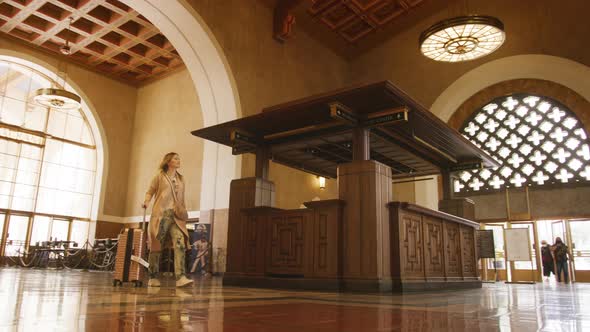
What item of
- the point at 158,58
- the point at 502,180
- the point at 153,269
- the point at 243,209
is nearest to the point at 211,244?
the point at 243,209

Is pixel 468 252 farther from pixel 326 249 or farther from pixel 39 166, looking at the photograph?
pixel 39 166

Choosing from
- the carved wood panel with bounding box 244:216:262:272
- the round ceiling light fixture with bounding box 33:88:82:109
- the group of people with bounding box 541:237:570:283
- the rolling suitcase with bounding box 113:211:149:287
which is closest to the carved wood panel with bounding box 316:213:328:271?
the carved wood panel with bounding box 244:216:262:272

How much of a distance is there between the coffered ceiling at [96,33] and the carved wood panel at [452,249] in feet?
33.1

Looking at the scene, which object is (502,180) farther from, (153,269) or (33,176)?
(33,176)

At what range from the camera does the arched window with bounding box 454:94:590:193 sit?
1241cm

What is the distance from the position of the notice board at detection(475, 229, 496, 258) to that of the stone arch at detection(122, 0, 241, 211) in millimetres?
5662

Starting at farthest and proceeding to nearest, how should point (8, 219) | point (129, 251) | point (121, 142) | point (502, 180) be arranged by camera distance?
point (121, 142) < point (8, 219) < point (502, 180) < point (129, 251)

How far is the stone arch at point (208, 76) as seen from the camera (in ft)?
32.9

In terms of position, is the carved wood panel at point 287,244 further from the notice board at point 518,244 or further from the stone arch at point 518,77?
Result: the stone arch at point 518,77

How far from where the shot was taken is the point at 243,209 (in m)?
7.21

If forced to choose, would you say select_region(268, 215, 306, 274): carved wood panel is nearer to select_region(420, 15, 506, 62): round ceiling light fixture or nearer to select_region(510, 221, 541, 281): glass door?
select_region(420, 15, 506, 62): round ceiling light fixture

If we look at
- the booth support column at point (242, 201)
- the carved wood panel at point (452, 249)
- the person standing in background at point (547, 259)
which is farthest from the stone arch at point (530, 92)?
the booth support column at point (242, 201)

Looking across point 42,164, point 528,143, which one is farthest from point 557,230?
point 42,164

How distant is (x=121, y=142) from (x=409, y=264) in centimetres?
1337
